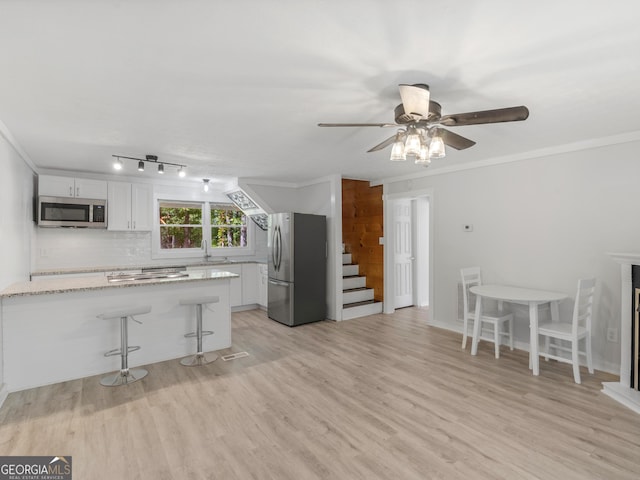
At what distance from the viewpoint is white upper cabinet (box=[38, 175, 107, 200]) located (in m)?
4.55

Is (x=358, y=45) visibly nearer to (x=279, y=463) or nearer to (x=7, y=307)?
(x=279, y=463)

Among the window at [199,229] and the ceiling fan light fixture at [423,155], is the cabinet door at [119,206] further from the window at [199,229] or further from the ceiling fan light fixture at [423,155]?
the ceiling fan light fixture at [423,155]

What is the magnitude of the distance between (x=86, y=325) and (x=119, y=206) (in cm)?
246

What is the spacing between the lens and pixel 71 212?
15.5ft

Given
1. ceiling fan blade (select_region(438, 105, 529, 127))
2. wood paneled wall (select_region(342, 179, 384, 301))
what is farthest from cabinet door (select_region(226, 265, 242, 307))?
ceiling fan blade (select_region(438, 105, 529, 127))

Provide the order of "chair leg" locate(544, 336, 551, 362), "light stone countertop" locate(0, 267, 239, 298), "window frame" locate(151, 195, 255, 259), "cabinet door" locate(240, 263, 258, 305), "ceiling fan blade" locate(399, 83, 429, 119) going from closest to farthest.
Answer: "ceiling fan blade" locate(399, 83, 429, 119) → "light stone countertop" locate(0, 267, 239, 298) → "chair leg" locate(544, 336, 551, 362) → "window frame" locate(151, 195, 255, 259) → "cabinet door" locate(240, 263, 258, 305)

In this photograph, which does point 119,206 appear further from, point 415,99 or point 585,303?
point 585,303

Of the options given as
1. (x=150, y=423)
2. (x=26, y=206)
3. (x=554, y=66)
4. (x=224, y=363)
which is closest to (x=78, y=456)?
(x=150, y=423)

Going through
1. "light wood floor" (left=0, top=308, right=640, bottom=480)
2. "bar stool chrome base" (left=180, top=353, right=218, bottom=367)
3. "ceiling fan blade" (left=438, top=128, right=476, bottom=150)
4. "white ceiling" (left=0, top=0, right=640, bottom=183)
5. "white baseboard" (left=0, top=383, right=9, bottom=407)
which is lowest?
"light wood floor" (left=0, top=308, right=640, bottom=480)

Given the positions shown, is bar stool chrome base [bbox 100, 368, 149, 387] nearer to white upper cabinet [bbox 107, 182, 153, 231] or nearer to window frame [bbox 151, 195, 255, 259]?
white upper cabinet [bbox 107, 182, 153, 231]

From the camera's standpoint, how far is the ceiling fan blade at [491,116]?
6.32ft

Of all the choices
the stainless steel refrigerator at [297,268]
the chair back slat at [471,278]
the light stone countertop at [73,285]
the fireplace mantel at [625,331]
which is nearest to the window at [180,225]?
the stainless steel refrigerator at [297,268]

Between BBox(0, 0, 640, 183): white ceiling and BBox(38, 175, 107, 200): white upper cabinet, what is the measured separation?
146 centimetres

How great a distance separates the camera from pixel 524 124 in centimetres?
295
